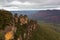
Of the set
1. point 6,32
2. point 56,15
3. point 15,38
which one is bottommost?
point 56,15

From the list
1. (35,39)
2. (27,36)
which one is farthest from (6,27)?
(35,39)

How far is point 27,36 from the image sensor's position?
49062 millimetres

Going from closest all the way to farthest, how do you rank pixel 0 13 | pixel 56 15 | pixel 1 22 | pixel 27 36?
pixel 1 22, pixel 0 13, pixel 27 36, pixel 56 15

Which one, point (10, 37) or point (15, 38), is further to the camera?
point (15, 38)

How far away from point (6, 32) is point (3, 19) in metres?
5.86

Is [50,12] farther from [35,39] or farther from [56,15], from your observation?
[35,39]

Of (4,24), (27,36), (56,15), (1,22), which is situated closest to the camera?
(4,24)

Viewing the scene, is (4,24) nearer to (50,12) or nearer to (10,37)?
(10,37)

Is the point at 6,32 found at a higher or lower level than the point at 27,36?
higher

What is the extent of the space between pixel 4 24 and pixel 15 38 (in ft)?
15.4

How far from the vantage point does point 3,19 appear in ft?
115

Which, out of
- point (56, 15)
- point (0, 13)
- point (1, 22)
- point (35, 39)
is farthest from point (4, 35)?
point (56, 15)

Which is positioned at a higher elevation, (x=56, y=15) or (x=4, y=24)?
(x=4, y=24)

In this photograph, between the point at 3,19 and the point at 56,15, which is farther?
the point at 56,15
